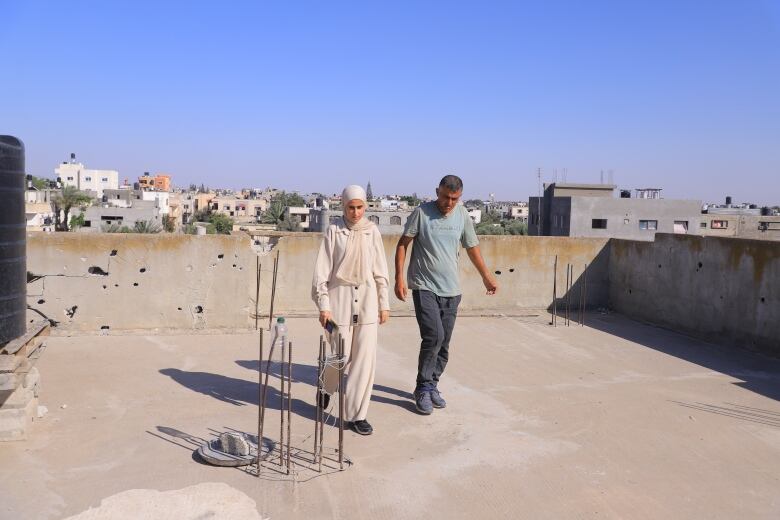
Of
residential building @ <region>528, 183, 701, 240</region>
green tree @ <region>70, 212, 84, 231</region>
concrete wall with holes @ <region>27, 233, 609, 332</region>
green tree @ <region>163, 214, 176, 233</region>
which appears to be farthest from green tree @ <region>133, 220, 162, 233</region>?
concrete wall with holes @ <region>27, 233, 609, 332</region>

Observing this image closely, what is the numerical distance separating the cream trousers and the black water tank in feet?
6.80

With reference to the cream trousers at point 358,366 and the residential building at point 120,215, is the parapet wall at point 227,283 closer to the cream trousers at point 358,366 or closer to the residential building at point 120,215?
the cream trousers at point 358,366

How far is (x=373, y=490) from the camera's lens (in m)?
3.89

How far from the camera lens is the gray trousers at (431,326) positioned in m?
5.34

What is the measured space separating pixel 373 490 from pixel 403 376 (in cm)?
265

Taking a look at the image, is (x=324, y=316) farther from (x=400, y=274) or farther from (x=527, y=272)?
(x=527, y=272)

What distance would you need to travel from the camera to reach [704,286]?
29.0 feet

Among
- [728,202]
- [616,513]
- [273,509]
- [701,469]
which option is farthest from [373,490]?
[728,202]

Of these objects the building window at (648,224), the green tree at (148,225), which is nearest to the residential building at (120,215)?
the green tree at (148,225)

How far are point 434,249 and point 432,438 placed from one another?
144 cm

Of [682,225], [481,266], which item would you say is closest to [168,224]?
[682,225]

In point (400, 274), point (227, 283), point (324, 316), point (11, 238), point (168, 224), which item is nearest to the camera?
point (11, 238)

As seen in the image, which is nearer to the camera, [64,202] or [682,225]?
[682,225]

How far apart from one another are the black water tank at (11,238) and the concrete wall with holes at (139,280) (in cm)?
330
